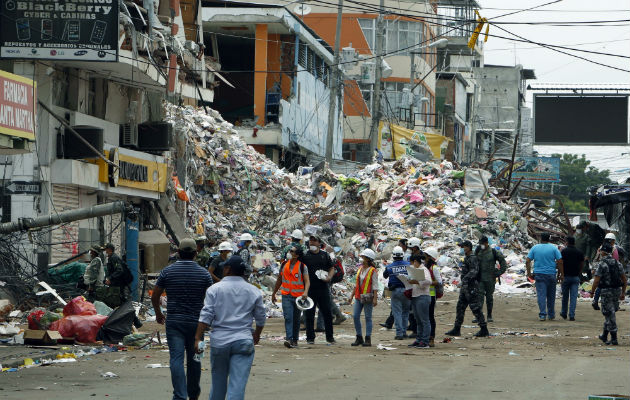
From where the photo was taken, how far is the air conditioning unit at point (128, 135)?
27.1 meters

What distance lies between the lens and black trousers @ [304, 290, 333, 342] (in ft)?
53.7

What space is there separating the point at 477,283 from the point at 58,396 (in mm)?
9065

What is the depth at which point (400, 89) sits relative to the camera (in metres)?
67.7

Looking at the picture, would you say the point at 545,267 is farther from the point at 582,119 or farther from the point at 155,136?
the point at 582,119

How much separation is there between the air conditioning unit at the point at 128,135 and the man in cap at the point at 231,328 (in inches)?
739

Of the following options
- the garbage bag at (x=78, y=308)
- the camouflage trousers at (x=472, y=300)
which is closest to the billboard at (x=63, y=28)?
the garbage bag at (x=78, y=308)

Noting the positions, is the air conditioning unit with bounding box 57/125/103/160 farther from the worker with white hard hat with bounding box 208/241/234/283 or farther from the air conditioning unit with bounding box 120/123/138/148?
the worker with white hard hat with bounding box 208/241/234/283

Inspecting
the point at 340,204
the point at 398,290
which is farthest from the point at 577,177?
the point at 398,290

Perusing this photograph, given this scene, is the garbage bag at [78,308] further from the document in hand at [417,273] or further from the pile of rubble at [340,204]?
the pile of rubble at [340,204]

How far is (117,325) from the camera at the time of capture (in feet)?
52.6

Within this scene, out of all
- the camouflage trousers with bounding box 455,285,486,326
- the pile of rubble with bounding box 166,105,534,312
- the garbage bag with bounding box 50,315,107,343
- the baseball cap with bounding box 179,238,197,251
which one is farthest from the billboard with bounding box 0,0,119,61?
the baseball cap with bounding box 179,238,197,251

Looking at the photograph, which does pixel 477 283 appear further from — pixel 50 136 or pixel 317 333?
pixel 50 136

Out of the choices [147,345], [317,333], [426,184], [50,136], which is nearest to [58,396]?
[147,345]

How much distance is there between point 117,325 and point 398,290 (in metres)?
4.33
